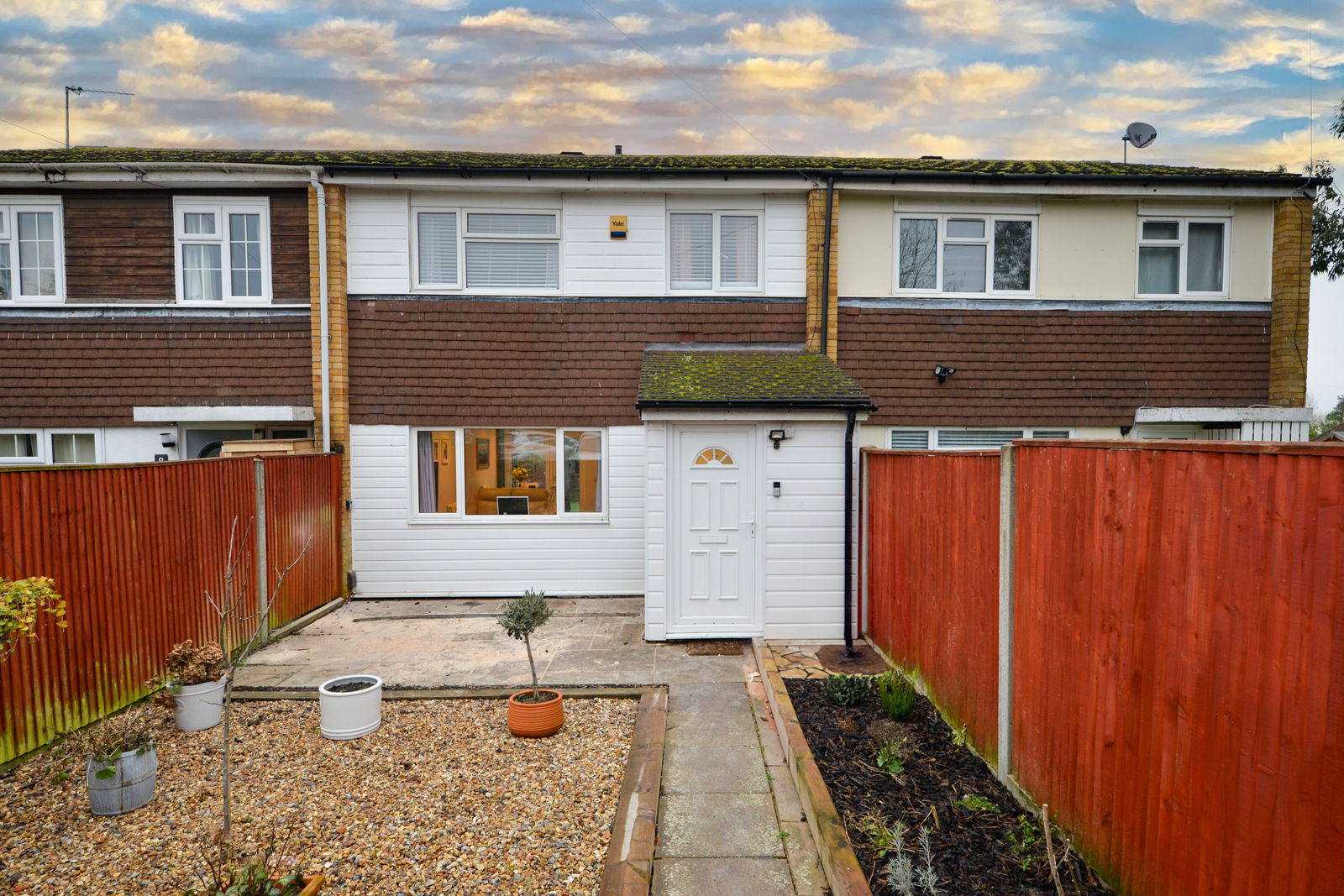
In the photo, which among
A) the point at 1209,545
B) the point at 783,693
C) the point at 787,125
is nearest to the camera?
the point at 1209,545

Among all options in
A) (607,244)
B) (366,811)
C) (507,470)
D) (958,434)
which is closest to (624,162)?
(607,244)

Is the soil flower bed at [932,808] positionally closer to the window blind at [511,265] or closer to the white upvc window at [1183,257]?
the window blind at [511,265]

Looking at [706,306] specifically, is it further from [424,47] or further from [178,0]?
[178,0]

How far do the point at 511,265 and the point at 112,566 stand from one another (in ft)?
19.3

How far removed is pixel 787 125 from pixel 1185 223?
23.9 ft

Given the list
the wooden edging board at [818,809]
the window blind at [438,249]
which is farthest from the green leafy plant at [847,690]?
the window blind at [438,249]

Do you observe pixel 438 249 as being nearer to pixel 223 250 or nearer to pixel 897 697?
pixel 223 250

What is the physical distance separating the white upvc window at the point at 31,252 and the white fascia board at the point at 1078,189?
37.0 ft

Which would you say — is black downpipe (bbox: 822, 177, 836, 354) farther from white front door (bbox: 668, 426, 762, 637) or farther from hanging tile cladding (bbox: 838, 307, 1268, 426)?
white front door (bbox: 668, 426, 762, 637)

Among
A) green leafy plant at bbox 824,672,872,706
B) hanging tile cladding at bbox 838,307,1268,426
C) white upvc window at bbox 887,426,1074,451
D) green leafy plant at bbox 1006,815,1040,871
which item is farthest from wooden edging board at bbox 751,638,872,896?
hanging tile cladding at bbox 838,307,1268,426

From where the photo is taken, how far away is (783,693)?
17.0 ft

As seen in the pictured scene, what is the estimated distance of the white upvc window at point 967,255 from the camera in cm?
923

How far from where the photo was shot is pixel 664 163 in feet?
31.5

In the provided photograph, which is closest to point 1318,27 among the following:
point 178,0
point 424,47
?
point 424,47
